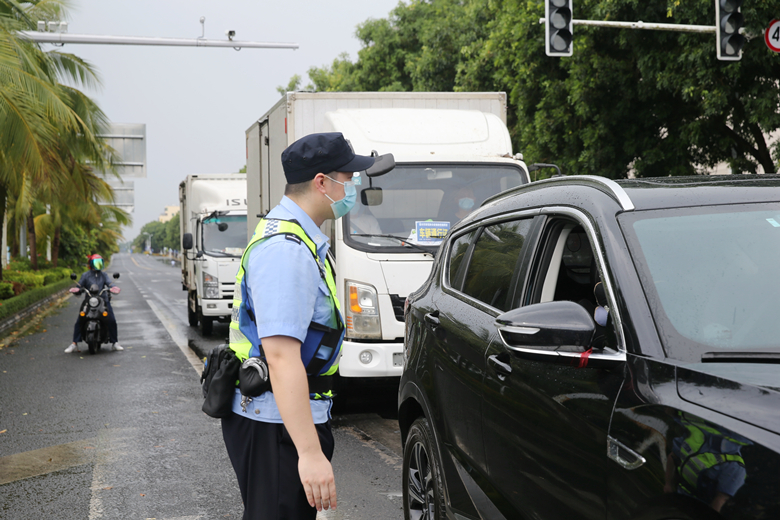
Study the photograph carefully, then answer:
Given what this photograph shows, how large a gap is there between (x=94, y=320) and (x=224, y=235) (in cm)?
334

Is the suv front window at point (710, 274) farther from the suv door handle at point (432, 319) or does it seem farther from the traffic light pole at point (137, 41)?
the traffic light pole at point (137, 41)

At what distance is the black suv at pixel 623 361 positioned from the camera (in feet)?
5.66

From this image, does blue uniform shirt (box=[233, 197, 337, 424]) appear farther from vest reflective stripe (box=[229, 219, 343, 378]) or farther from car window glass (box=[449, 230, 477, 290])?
car window glass (box=[449, 230, 477, 290])

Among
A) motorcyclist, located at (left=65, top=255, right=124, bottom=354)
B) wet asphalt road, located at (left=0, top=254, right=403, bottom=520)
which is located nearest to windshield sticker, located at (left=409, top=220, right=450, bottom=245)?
wet asphalt road, located at (left=0, top=254, right=403, bottom=520)

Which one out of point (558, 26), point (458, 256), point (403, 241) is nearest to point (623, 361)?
point (458, 256)

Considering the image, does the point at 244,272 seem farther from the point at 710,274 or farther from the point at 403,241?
the point at 403,241

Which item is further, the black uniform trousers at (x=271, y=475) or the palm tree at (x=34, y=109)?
the palm tree at (x=34, y=109)

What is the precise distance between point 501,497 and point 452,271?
56.4 inches

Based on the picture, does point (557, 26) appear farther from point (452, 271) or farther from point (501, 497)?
point (501, 497)

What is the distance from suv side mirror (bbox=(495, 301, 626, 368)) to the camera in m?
2.08

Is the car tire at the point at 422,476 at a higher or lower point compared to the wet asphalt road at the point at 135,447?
higher

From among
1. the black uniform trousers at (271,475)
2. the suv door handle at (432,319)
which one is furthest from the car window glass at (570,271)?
the black uniform trousers at (271,475)

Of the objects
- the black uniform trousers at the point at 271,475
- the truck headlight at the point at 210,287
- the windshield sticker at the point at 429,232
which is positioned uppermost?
the windshield sticker at the point at 429,232

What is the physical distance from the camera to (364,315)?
6.70m
